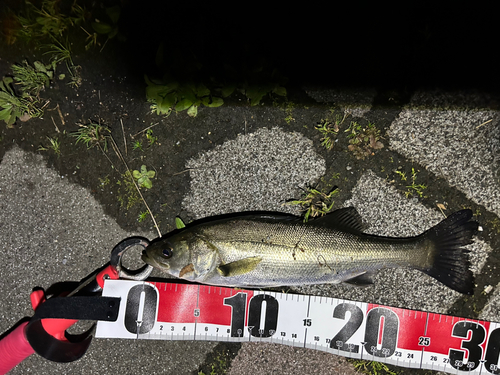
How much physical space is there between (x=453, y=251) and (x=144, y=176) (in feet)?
12.0

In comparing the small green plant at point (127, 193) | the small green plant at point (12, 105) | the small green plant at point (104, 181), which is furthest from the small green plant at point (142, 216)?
the small green plant at point (12, 105)

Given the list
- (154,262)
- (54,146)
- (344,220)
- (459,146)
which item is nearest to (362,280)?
(344,220)

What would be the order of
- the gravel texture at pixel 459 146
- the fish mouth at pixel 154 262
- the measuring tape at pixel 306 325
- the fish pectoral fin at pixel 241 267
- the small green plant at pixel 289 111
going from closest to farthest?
A: the fish pectoral fin at pixel 241 267
the fish mouth at pixel 154 262
the measuring tape at pixel 306 325
the gravel texture at pixel 459 146
the small green plant at pixel 289 111

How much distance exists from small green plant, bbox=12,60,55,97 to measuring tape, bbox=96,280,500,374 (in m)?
2.60

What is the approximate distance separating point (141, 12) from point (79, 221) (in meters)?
2.71

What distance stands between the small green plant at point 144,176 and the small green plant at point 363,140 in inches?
96.9

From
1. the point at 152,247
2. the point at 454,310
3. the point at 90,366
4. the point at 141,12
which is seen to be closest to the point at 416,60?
the point at 454,310

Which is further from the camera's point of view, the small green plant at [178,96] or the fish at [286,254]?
the small green plant at [178,96]

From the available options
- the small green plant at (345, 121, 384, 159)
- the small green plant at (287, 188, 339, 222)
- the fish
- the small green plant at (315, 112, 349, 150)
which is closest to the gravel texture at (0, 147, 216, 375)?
the fish

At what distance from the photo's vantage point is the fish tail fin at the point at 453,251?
3188mm

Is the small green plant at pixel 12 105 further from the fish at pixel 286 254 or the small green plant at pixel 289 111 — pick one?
the small green plant at pixel 289 111

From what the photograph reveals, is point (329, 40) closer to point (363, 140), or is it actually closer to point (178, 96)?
point (363, 140)

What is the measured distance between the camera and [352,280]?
3.19 metres

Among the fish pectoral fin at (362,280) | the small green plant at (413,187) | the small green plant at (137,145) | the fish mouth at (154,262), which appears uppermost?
the small green plant at (137,145)
